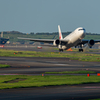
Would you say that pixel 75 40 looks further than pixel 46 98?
Yes

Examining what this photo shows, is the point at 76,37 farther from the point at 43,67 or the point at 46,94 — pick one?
the point at 46,94

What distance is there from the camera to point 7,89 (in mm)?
20266

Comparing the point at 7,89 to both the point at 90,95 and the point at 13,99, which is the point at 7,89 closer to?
the point at 13,99

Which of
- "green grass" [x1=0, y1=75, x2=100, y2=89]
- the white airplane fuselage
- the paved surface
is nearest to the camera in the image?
the paved surface

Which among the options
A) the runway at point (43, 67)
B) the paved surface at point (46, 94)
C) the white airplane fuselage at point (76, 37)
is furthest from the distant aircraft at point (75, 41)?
the paved surface at point (46, 94)

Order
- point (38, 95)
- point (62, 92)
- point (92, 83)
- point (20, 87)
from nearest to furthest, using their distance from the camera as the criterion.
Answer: point (38, 95)
point (62, 92)
point (20, 87)
point (92, 83)

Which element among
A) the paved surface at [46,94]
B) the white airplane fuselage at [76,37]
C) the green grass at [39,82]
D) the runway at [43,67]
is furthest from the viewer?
the white airplane fuselage at [76,37]

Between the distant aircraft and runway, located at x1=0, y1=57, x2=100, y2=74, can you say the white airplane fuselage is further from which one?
runway, located at x1=0, y1=57, x2=100, y2=74

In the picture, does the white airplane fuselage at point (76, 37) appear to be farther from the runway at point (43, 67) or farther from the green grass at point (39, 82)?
the green grass at point (39, 82)

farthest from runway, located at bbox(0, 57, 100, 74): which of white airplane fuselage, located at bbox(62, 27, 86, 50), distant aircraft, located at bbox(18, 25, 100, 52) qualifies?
distant aircraft, located at bbox(18, 25, 100, 52)

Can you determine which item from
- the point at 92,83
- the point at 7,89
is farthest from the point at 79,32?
the point at 7,89

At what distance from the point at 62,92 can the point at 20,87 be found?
3.74m

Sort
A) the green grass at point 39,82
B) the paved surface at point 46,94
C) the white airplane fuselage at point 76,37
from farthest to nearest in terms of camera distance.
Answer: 1. the white airplane fuselage at point 76,37
2. the green grass at point 39,82
3. the paved surface at point 46,94

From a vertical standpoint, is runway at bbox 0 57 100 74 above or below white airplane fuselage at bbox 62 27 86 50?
below
